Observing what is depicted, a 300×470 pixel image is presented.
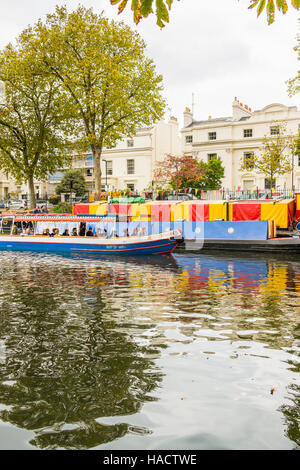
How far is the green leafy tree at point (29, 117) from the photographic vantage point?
119 ft

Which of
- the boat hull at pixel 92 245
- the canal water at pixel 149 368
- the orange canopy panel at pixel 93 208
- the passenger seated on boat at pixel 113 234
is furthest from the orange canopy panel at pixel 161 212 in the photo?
the canal water at pixel 149 368

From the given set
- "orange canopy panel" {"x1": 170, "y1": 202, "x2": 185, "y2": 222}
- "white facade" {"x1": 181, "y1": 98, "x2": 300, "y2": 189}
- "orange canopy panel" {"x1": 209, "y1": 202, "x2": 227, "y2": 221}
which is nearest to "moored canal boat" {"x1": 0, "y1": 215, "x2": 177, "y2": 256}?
"orange canopy panel" {"x1": 170, "y1": 202, "x2": 185, "y2": 222}

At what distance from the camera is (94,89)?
3369 centimetres

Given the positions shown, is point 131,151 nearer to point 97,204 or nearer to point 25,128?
point 25,128

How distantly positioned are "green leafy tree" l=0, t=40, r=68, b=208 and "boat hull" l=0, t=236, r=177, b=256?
10.3 meters

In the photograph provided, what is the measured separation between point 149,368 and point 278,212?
80.9 feet

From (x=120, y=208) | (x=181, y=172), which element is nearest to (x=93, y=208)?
(x=120, y=208)

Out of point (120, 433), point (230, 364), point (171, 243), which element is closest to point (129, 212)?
point (171, 243)

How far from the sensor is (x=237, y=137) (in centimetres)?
5691

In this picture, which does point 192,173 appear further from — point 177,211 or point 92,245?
point 92,245

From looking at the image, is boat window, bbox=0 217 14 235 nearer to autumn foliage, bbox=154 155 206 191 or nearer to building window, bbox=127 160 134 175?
autumn foliage, bbox=154 155 206 191

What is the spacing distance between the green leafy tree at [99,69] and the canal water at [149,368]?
23.5 meters

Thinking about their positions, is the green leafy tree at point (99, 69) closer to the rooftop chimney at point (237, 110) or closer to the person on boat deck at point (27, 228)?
the person on boat deck at point (27, 228)
